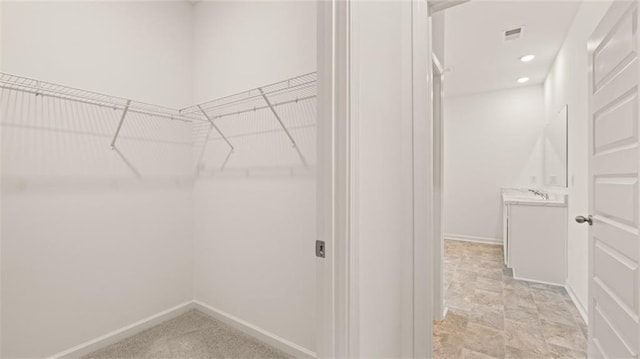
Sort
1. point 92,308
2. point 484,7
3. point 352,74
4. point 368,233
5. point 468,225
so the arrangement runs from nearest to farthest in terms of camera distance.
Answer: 1. point 352,74
2. point 368,233
3. point 92,308
4. point 484,7
5. point 468,225

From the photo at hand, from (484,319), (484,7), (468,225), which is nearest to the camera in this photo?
(484,319)

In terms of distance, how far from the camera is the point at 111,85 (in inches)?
79.8

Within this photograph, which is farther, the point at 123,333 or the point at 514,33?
the point at 514,33

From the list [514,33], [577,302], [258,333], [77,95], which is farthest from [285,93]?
[577,302]

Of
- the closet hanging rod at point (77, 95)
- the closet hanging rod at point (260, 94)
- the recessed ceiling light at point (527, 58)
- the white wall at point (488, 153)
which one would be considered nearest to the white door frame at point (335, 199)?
the closet hanging rod at point (260, 94)

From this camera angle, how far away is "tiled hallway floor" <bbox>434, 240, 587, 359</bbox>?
6.33ft

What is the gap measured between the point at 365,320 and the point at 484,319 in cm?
178

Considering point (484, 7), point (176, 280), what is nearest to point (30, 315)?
point (176, 280)

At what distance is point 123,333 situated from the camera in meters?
2.05

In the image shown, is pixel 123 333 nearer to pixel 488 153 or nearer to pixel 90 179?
pixel 90 179

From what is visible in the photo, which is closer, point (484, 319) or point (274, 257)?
point (274, 257)

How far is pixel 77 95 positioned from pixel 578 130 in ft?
12.9

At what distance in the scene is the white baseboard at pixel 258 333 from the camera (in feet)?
6.01

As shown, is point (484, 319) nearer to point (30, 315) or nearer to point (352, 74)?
point (352, 74)
